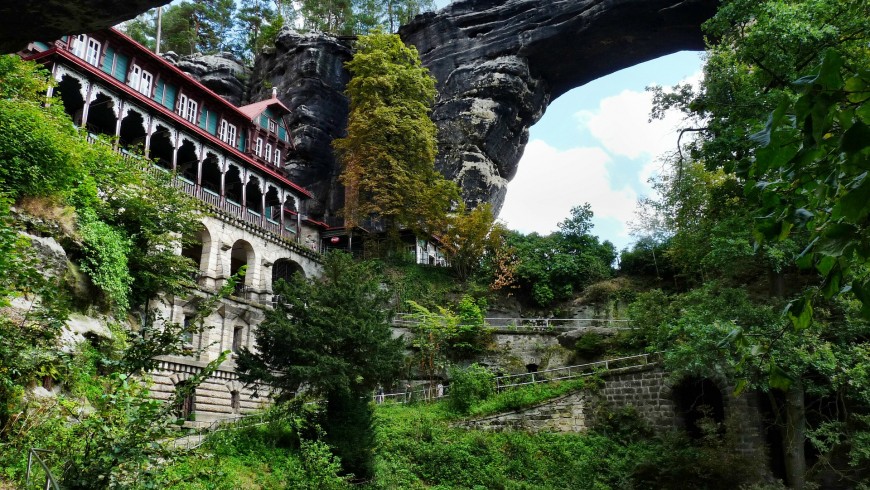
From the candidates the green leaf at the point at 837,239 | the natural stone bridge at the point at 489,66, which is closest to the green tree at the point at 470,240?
the natural stone bridge at the point at 489,66

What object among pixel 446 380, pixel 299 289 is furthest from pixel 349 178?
pixel 299 289

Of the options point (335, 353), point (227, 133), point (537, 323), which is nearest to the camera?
point (335, 353)

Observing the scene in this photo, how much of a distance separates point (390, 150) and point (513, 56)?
1247cm

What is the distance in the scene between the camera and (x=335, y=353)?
17375mm

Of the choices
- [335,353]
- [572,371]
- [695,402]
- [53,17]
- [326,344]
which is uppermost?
[53,17]

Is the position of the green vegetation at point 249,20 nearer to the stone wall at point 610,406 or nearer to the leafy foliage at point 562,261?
the leafy foliage at point 562,261

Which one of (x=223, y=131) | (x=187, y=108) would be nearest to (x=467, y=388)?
(x=223, y=131)

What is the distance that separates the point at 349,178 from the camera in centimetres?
3550

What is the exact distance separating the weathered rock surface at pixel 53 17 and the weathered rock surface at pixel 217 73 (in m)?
45.5

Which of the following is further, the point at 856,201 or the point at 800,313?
the point at 800,313

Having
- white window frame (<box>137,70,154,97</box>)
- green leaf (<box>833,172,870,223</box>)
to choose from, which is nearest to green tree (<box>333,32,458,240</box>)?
white window frame (<box>137,70,154,97</box>)

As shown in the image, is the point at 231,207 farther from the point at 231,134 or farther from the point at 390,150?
the point at 390,150

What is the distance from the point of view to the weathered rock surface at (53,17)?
373cm

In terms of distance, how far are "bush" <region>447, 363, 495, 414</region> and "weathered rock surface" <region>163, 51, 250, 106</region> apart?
32195 millimetres
